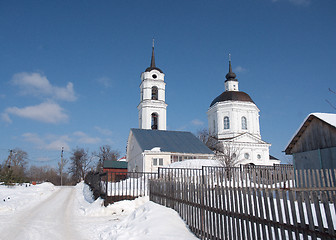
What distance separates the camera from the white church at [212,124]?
1320 inches

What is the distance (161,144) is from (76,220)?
2109 cm

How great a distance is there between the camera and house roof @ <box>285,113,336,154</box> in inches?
520

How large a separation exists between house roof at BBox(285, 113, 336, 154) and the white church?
15.9 metres

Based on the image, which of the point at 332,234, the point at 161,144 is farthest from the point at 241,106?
the point at 332,234

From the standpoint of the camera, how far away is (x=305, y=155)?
15031 millimetres

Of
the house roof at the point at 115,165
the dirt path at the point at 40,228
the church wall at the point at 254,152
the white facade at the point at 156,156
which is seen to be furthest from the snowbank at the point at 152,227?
the church wall at the point at 254,152

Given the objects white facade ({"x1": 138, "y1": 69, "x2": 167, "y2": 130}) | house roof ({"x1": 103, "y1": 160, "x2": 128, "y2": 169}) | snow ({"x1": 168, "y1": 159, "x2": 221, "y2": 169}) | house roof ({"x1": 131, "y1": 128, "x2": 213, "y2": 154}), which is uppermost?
white facade ({"x1": 138, "y1": 69, "x2": 167, "y2": 130})

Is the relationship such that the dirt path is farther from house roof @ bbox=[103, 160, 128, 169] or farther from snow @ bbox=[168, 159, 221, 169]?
house roof @ bbox=[103, 160, 128, 169]

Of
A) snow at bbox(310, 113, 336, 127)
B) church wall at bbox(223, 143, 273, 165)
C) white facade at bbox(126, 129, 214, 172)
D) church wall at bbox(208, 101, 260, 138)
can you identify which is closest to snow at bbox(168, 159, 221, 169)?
white facade at bbox(126, 129, 214, 172)

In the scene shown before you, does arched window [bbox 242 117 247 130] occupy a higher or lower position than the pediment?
higher

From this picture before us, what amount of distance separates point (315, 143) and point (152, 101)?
31565 mm

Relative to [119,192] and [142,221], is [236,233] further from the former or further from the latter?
[119,192]

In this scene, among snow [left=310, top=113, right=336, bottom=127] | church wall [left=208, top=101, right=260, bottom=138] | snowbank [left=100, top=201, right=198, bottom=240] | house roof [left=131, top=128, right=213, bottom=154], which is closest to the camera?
snowbank [left=100, top=201, right=198, bottom=240]

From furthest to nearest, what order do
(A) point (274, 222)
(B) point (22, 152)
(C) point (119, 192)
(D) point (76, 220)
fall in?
(B) point (22, 152), (C) point (119, 192), (D) point (76, 220), (A) point (274, 222)
